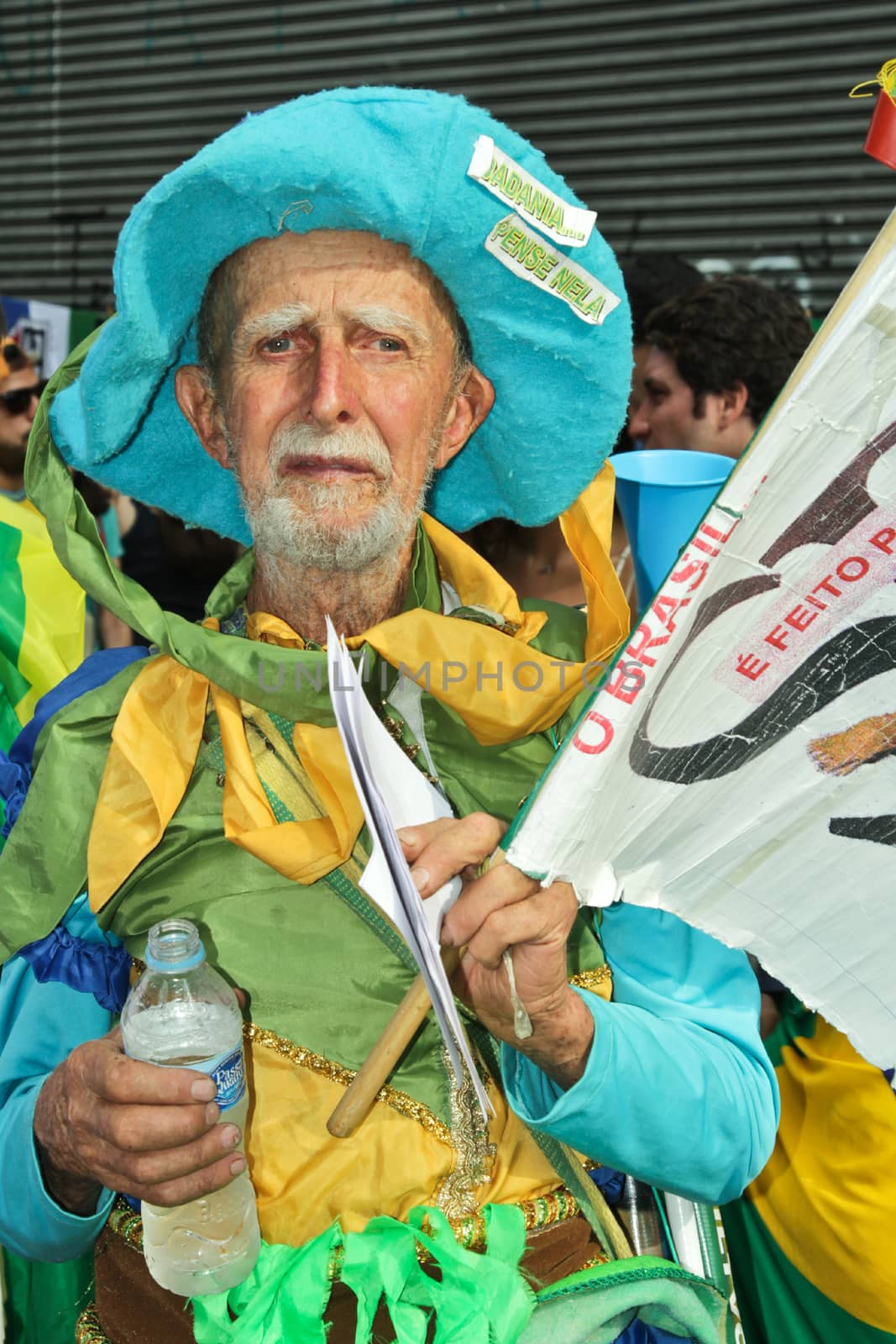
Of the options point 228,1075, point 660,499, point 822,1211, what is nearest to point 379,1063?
point 228,1075

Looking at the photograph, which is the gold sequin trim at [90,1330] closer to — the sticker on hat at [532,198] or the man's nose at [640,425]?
the sticker on hat at [532,198]

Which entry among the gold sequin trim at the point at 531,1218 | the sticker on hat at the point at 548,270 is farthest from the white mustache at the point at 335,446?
Answer: the gold sequin trim at the point at 531,1218

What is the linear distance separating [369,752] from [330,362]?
69 centimetres

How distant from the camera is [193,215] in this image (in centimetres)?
184

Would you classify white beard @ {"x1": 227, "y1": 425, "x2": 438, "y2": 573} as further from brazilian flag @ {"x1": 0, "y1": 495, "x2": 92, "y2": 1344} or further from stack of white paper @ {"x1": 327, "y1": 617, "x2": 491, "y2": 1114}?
brazilian flag @ {"x1": 0, "y1": 495, "x2": 92, "y2": 1344}

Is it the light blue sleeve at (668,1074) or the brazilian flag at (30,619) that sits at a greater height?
the light blue sleeve at (668,1074)

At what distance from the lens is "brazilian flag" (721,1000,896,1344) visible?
2035 millimetres

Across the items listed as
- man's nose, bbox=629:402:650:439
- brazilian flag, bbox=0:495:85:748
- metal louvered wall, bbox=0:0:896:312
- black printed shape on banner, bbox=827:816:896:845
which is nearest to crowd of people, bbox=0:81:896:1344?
black printed shape on banner, bbox=827:816:896:845

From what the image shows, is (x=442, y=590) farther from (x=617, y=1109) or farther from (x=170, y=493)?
(x=617, y=1109)

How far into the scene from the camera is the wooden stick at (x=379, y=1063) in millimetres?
1417

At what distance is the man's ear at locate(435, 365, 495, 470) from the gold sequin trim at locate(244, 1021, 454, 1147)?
87cm

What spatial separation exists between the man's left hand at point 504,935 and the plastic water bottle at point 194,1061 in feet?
0.89

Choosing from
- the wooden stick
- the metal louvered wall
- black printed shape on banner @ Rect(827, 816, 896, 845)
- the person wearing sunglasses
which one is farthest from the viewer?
the metal louvered wall

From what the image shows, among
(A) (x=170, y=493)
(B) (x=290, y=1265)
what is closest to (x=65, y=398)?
(A) (x=170, y=493)
